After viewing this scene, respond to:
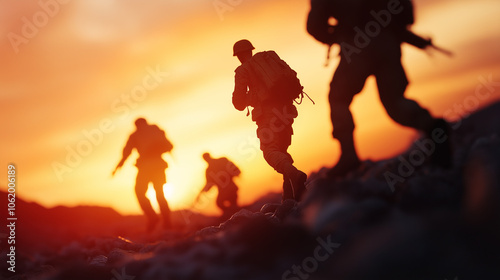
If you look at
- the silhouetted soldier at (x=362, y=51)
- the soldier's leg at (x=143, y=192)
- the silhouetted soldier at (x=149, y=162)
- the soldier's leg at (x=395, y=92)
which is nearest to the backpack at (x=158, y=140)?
the silhouetted soldier at (x=149, y=162)

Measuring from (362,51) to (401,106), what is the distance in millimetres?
657

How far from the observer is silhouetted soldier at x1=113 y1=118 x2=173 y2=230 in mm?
11852

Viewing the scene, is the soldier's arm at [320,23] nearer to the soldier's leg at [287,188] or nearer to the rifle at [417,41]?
the rifle at [417,41]

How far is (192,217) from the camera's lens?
13.6 m

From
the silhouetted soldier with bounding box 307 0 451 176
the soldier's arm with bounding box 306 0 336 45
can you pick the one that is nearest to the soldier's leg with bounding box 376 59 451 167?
the silhouetted soldier with bounding box 307 0 451 176

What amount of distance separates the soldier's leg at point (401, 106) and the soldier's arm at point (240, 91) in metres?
2.09

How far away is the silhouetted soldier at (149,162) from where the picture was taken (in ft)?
38.9

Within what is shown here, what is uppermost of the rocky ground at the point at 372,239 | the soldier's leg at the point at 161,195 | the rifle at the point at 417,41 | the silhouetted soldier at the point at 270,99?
the soldier's leg at the point at 161,195

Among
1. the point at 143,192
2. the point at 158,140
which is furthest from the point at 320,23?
the point at 143,192

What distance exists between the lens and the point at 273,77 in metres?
6.74

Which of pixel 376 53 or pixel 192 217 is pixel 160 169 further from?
pixel 376 53

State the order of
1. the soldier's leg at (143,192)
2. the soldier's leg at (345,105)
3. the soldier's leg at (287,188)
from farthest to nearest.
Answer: the soldier's leg at (143,192) → the soldier's leg at (287,188) → the soldier's leg at (345,105)

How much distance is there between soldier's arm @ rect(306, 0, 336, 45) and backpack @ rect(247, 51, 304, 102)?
1222mm

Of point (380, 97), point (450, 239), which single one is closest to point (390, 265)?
point (450, 239)
